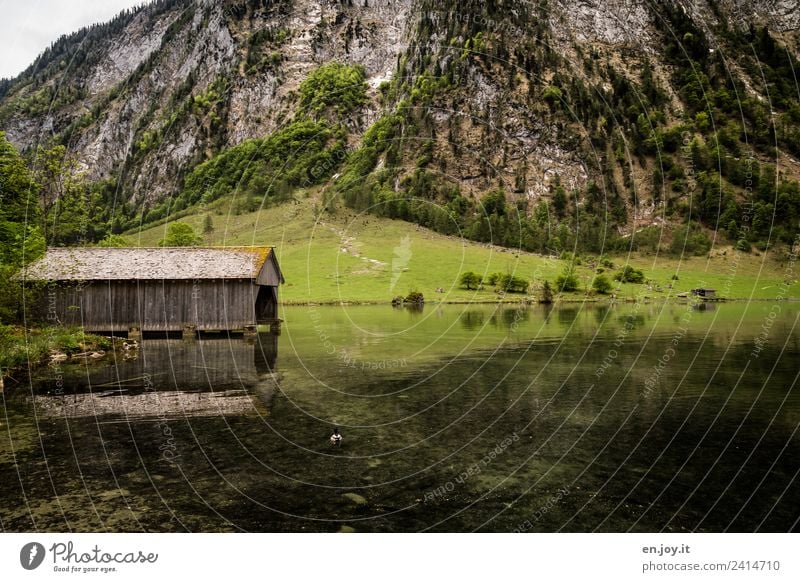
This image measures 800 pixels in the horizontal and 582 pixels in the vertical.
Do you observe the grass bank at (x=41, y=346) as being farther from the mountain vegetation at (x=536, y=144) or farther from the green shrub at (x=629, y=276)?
the green shrub at (x=629, y=276)

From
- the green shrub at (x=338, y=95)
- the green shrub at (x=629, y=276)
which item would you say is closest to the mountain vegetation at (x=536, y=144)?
the green shrub at (x=338, y=95)

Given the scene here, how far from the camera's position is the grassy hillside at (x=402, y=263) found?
96000mm

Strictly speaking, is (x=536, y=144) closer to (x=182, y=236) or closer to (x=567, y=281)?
(x=567, y=281)

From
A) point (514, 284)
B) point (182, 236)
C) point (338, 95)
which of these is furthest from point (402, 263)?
point (338, 95)

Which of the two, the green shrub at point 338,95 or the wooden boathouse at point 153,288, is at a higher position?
the green shrub at point 338,95

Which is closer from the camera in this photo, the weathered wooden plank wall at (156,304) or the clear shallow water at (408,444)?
the clear shallow water at (408,444)

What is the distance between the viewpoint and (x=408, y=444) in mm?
15109

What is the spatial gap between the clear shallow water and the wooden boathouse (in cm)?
1376

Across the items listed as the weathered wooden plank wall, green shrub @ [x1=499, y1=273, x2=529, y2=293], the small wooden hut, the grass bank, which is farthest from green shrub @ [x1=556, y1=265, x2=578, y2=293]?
the grass bank

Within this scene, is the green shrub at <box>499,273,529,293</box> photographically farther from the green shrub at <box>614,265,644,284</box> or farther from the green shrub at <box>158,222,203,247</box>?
the green shrub at <box>158,222,203,247</box>

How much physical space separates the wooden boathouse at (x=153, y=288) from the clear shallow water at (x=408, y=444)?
1376cm

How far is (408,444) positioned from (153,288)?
1383 inches

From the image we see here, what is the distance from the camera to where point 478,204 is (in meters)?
152

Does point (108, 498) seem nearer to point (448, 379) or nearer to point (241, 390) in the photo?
point (241, 390)
